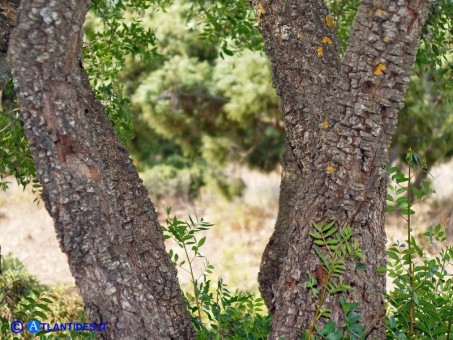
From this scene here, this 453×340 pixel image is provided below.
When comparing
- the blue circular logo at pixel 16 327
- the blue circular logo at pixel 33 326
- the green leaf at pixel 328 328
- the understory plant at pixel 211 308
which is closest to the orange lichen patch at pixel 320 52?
the understory plant at pixel 211 308

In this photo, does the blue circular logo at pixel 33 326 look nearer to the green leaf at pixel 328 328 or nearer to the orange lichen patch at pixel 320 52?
the green leaf at pixel 328 328

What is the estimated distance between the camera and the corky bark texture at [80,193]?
208cm

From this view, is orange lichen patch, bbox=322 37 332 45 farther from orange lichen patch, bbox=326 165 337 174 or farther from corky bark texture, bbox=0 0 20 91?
corky bark texture, bbox=0 0 20 91

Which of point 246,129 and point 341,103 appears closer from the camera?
point 341,103

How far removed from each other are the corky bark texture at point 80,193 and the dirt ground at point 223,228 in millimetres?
5946

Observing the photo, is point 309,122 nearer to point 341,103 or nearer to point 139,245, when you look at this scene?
point 341,103

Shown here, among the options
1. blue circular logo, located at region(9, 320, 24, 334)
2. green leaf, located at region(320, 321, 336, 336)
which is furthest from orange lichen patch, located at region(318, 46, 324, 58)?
blue circular logo, located at region(9, 320, 24, 334)

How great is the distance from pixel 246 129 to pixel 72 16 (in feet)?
27.4

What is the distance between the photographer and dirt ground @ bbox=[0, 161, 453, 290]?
9.16 m

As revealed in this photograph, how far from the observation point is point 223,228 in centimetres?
1029

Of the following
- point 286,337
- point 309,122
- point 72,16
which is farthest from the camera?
point 309,122

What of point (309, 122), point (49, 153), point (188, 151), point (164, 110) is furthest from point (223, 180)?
point (49, 153)

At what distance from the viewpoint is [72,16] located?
2068 mm

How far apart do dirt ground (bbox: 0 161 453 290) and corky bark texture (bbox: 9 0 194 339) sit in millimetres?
5946
